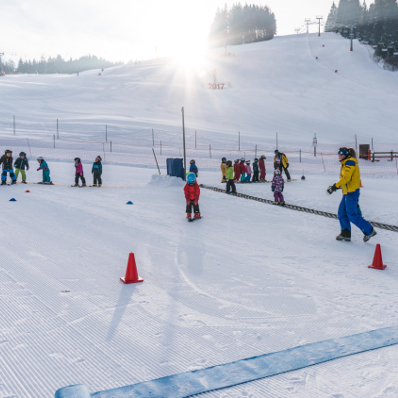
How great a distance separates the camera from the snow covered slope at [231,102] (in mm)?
37156

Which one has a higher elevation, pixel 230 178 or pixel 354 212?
pixel 230 178

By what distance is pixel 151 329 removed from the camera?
3822 millimetres

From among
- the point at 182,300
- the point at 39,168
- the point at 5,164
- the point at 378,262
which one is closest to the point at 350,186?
the point at 378,262

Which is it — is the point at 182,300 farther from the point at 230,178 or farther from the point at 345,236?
the point at 230,178

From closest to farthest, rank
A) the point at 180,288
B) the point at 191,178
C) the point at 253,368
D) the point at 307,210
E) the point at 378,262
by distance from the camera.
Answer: the point at 253,368, the point at 180,288, the point at 378,262, the point at 191,178, the point at 307,210

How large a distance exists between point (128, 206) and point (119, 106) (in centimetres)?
3808

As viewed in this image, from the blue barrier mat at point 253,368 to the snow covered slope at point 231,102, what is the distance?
3004 centimetres

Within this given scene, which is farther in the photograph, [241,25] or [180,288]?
[241,25]

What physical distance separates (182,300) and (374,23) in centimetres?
10203

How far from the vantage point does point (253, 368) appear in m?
3.13

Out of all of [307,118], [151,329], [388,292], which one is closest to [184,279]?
[151,329]

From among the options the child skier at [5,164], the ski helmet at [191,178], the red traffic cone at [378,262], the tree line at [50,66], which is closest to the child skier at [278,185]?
the ski helmet at [191,178]

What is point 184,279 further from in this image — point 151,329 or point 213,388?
point 213,388

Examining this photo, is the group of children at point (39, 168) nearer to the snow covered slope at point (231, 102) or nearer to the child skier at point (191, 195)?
the child skier at point (191, 195)
